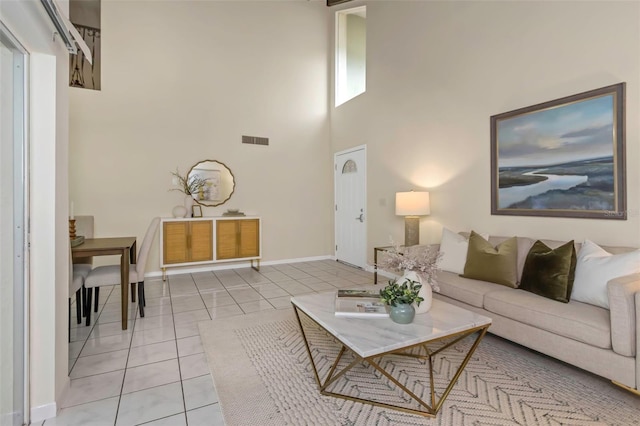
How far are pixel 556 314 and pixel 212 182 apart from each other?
4.61 m

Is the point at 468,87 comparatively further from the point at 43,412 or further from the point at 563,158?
the point at 43,412

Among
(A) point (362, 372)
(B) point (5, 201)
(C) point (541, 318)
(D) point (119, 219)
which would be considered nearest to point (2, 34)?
(B) point (5, 201)

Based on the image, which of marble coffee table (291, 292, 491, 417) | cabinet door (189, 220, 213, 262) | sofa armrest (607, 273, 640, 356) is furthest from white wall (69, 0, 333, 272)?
sofa armrest (607, 273, 640, 356)

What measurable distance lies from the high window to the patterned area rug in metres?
4.64

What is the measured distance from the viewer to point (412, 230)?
3.87m

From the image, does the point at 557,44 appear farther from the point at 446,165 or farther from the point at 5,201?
the point at 5,201

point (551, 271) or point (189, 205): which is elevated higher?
point (189, 205)

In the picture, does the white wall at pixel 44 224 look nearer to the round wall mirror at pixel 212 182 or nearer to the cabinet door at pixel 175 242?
the cabinet door at pixel 175 242

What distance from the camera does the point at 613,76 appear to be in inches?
92.4

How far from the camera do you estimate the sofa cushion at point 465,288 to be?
2490 mm

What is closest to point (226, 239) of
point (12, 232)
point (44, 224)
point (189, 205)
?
point (189, 205)

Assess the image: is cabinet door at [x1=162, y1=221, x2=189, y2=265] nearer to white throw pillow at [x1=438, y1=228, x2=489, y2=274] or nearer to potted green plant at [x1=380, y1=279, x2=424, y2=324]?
white throw pillow at [x1=438, y1=228, x2=489, y2=274]

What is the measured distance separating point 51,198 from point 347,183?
14.6 feet

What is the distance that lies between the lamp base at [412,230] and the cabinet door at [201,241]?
9.37 ft
